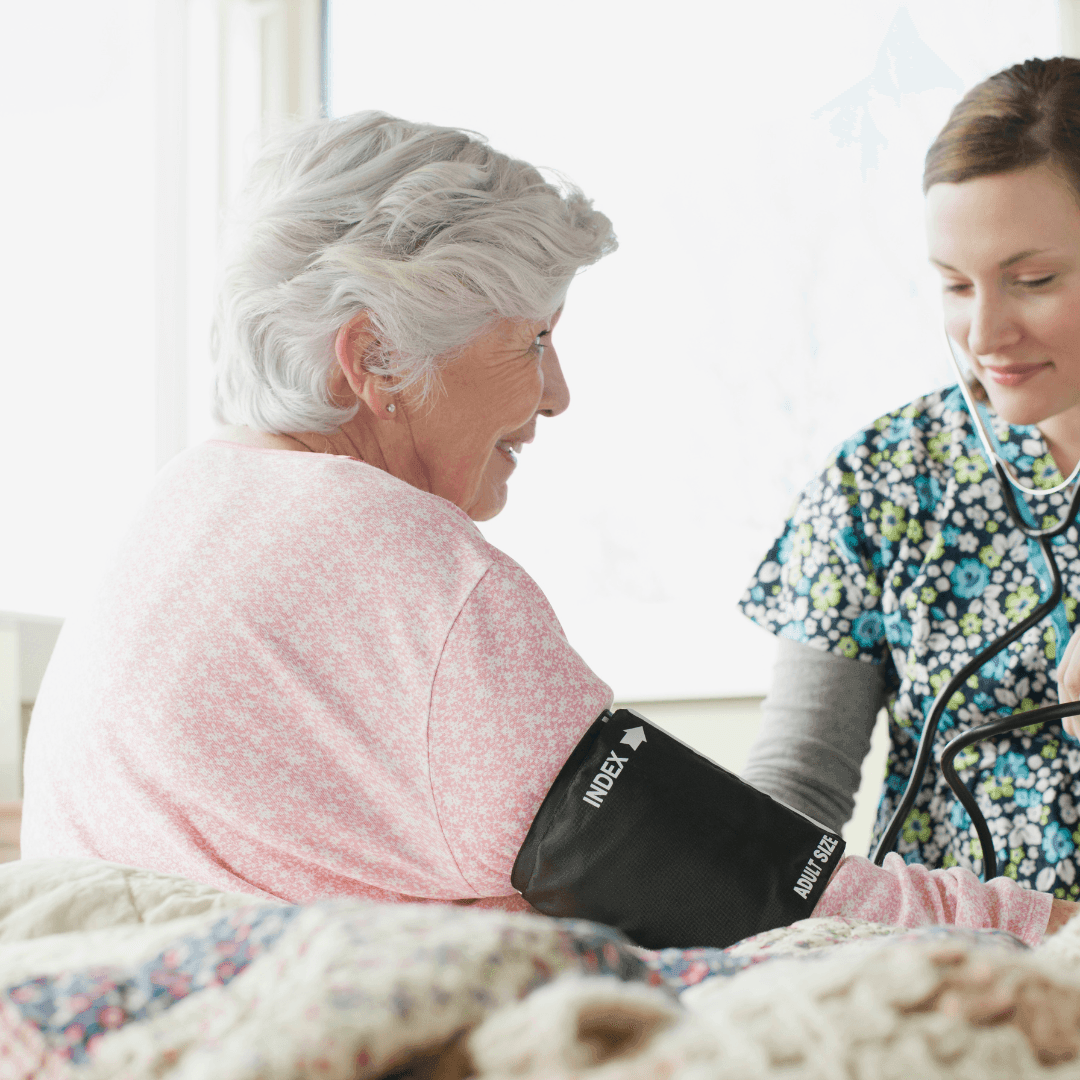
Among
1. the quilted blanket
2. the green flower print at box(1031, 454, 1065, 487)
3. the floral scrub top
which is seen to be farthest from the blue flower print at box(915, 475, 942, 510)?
the quilted blanket

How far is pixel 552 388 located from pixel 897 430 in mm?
458

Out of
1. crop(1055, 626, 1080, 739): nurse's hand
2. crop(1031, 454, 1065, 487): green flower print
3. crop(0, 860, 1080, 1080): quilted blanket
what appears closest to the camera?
crop(0, 860, 1080, 1080): quilted blanket

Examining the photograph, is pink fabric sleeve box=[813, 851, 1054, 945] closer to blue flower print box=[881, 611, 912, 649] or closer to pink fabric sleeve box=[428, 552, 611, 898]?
pink fabric sleeve box=[428, 552, 611, 898]

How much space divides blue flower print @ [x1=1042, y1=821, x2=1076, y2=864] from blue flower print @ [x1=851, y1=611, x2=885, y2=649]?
0.27 m

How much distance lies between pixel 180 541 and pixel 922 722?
883 mm

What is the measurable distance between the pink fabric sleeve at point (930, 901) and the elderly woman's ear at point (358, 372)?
52 centimetres

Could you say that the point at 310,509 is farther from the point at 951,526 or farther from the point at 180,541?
the point at 951,526

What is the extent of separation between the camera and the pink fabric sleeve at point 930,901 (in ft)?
2.25

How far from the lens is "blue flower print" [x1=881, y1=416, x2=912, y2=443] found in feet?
4.13

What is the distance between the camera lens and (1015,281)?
3.63 feet

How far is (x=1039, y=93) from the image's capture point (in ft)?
3.62

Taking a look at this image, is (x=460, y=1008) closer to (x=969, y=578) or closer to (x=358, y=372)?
(x=358, y=372)

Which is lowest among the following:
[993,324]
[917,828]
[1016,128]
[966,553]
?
[917,828]

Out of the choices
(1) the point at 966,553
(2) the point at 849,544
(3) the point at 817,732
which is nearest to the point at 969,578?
(1) the point at 966,553
